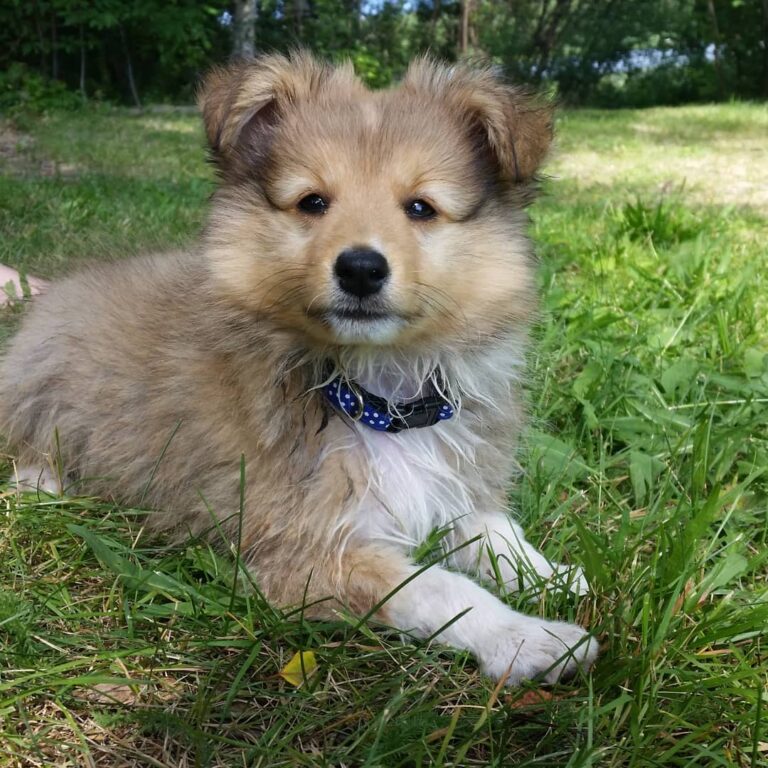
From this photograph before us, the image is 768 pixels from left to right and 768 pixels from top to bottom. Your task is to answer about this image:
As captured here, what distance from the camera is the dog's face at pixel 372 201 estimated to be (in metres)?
2.10

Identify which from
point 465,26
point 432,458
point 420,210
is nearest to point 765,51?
point 465,26

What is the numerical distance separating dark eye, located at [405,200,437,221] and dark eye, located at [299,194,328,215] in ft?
0.76

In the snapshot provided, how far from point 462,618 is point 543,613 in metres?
0.26

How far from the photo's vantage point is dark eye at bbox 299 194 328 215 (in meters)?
2.22

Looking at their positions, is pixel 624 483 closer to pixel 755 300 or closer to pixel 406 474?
pixel 406 474

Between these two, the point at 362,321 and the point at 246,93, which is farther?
the point at 246,93

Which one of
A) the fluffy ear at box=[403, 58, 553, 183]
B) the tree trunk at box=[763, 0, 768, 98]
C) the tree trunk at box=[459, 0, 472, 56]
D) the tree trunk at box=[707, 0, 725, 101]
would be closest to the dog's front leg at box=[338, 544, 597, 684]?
the fluffy ear at box=[403, 58, 553, 183]

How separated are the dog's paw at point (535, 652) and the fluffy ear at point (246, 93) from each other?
1.58 m

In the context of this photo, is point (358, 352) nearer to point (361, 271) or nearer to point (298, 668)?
point (361, 271)

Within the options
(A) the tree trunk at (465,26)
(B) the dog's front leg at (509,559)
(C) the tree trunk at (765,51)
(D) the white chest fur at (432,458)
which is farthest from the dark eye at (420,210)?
(C) the tree trunk at (765,51)

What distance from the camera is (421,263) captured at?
2.16 m

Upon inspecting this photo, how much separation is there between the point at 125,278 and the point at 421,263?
4.72ft

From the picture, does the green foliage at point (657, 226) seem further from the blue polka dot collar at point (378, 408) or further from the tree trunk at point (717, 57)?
the tree trunk at point (717, 57)

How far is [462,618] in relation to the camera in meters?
2.06
